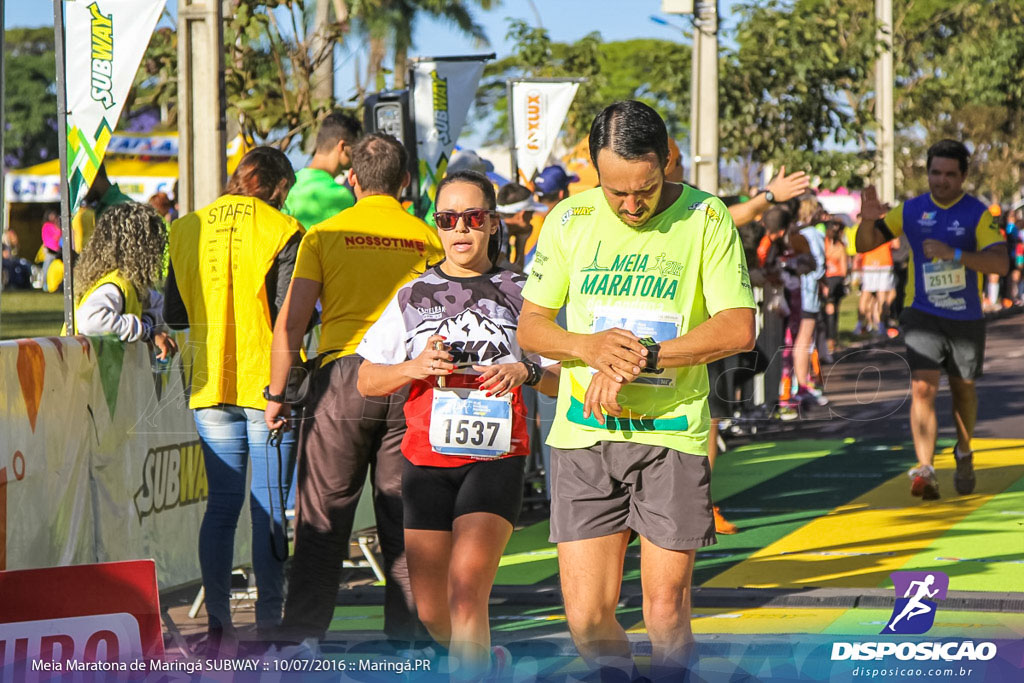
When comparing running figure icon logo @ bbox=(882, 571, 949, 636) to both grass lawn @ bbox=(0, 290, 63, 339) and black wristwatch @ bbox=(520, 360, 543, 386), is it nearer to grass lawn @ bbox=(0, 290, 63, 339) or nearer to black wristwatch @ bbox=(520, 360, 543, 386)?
black wristwatch @ bbox=(520, 360, 543, 386)

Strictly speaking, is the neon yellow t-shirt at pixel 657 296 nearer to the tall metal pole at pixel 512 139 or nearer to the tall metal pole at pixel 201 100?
the tall metal pole at pixel 201 100

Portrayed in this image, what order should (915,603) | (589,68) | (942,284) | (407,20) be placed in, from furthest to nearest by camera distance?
(407,20) → (589,68) → (942,284) → (915,603)

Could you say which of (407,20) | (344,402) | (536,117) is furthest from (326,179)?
(407,20)

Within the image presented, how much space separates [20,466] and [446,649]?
178 centimetres

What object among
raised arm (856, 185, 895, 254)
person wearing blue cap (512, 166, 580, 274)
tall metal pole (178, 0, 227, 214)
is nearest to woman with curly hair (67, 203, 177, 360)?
tall metal pole (178, 0, 227, 214)

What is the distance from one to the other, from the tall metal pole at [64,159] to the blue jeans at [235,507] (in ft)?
2.36

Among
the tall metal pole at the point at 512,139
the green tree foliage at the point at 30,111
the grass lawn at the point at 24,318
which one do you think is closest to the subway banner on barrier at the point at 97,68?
the grass lawn at the point at 24,318

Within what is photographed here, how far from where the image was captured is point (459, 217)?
494 cm

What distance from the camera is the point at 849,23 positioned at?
75.9 ft

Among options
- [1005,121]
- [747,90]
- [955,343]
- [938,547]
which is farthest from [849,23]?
[1005,121]

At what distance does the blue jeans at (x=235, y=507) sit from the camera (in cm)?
621

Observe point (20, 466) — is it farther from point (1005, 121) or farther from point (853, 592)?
point (1005, 121)

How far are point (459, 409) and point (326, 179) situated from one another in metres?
3.02

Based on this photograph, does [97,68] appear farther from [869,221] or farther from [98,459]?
[869,221]
